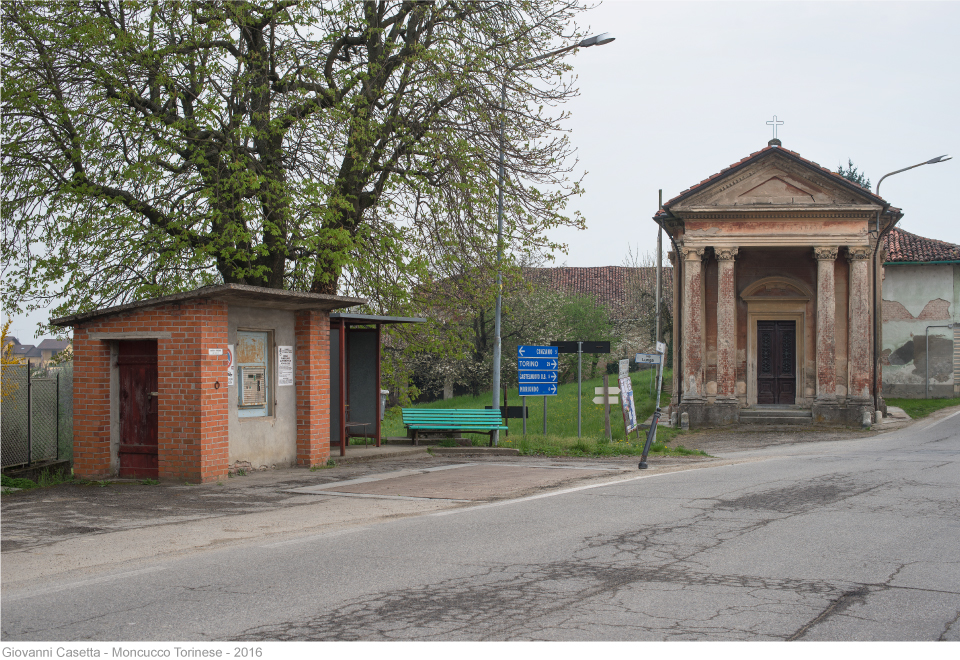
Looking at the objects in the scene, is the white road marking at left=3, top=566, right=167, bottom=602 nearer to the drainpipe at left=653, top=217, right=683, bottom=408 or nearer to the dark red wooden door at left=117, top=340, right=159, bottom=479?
the dark red wooden door at left=117, top=340, right=159, bottom=479

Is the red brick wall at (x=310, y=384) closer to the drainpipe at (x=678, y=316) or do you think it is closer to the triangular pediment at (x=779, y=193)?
the drainpipe at (x=678, y=316)

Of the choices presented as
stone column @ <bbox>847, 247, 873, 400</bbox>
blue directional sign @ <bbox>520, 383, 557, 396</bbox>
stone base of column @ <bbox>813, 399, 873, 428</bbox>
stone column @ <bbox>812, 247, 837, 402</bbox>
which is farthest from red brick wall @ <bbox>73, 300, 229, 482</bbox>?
stone column @ <bbox>847, 247, 873, 400</bbox>

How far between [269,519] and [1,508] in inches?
135

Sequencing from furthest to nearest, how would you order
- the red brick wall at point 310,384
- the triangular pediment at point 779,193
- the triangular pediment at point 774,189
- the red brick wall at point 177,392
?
the triangular pediment at point 779,193
the triangular pediment at point 774,189
the red brick wall at point 310,384
the red brick wall at point 177,392

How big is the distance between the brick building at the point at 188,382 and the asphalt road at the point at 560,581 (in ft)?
13.5

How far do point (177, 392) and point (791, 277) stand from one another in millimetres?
23246

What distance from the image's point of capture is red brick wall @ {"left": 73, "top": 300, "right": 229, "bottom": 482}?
1198 centimetres

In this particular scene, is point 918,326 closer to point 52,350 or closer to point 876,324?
point 876,324

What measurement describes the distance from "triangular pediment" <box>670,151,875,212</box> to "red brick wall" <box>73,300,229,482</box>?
19.3 metres

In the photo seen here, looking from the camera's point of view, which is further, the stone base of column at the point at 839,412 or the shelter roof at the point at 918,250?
the shelter roof at the point at 918,250

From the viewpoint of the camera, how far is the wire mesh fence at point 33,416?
13.0 m

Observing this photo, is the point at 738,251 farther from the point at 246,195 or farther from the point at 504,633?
the point at 504,633

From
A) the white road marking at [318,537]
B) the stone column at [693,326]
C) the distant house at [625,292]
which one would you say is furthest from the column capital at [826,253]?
the white road marking at [318,537]

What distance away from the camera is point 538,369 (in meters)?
19.3
